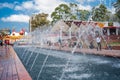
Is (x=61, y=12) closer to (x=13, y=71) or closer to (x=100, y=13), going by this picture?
(x=100, y=13)

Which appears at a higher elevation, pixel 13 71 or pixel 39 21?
pixel 39 21

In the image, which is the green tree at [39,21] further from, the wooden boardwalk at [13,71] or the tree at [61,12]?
the wooden boardwalk at [13,71]

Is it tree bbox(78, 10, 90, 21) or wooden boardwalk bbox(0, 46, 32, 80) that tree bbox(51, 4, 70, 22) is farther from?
wooden boardwalk bbox(0, 46, 32, 80)

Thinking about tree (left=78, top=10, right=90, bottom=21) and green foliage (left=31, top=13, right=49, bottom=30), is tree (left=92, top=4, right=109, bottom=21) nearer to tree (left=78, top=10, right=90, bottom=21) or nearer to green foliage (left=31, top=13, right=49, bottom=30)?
tree (left=78, top=10, right=90, bottom=21)

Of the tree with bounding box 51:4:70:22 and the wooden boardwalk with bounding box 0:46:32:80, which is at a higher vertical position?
the tree with bounding box 51:4:70:22

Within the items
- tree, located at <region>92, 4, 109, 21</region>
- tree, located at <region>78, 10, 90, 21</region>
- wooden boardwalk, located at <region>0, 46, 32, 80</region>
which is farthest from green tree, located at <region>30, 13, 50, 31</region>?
wooden boardwalk, located at <region>0, 46, 32, 80</region>

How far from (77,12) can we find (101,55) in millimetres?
47427

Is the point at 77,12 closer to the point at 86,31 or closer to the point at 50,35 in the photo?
the point at 50,35

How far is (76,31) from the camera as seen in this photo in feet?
133

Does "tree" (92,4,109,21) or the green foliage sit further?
the green foliage

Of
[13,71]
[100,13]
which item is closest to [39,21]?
[100,13]

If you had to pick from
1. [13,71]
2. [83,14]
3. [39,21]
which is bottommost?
[13,71]

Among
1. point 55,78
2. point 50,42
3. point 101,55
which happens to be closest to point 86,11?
point 50,42

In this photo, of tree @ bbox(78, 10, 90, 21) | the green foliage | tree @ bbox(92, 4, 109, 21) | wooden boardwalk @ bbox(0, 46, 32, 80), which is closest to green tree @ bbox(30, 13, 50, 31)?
the green foliage
